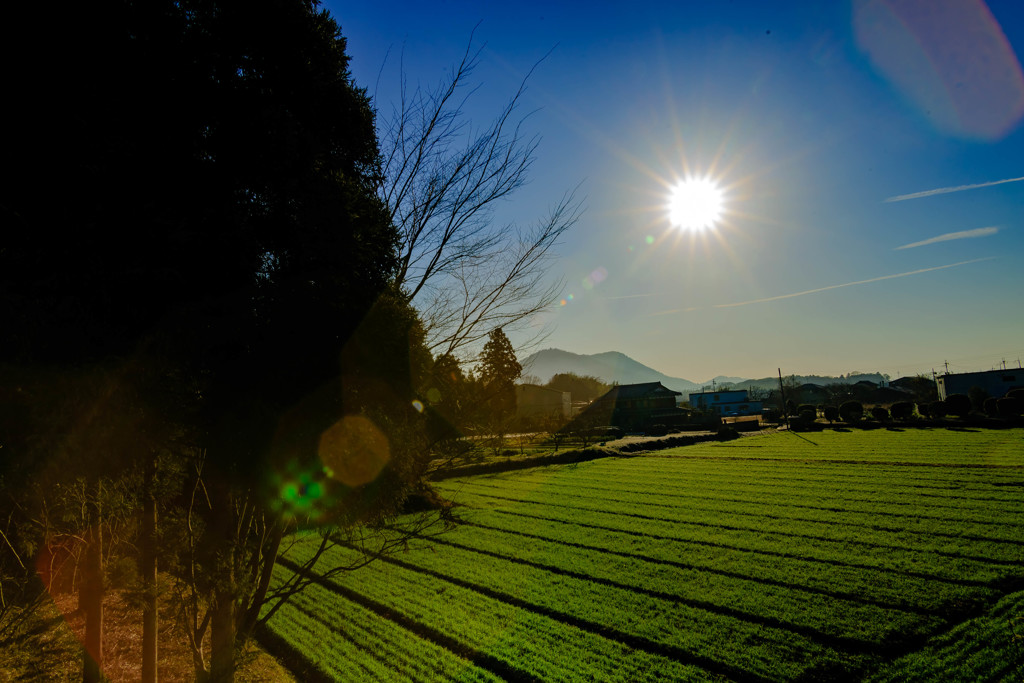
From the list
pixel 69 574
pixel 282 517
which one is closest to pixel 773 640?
pixel 282 517

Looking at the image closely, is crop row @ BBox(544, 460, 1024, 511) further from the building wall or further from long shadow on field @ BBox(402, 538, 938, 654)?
the building wall

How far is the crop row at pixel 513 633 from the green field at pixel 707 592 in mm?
47

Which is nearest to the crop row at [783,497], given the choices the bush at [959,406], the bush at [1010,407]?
the bush at [1010,407]

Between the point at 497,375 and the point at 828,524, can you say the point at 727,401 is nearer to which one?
the point at 828,524

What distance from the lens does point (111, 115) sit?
3.18 m

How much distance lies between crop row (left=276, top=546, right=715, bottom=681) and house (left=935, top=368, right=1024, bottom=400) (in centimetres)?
7556

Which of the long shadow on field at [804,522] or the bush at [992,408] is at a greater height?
the bush at [992,408]

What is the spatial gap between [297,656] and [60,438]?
30.8 ft

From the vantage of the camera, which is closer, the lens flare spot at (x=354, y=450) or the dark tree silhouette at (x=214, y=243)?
the dark tree silhouette at (x=214, y=243)

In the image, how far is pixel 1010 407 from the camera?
3997 cm

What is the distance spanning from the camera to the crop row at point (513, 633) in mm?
8034

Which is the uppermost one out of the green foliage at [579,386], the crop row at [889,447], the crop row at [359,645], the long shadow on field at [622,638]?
the green foliage at [579,386]

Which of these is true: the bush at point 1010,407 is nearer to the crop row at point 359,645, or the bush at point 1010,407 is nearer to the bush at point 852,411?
the bush at point 852,411

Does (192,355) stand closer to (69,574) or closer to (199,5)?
(199,5)
